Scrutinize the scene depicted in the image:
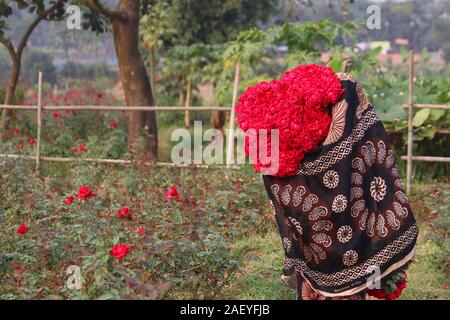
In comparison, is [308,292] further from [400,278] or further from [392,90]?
[392,90]

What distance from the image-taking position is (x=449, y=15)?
31328 millimetres

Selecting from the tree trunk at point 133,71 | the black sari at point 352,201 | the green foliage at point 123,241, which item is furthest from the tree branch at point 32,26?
the black sari at point 352,201

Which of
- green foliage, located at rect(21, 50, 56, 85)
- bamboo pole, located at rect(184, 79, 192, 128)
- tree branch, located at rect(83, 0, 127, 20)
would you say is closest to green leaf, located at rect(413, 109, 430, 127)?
tree branch, located at rect(83, 0, 127, 20)

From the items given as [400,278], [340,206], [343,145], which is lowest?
[400,278]

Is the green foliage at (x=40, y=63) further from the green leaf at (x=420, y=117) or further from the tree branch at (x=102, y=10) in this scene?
the green leaf at (x=420, y=117)

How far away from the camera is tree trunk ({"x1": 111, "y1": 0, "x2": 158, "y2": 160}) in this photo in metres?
8.82

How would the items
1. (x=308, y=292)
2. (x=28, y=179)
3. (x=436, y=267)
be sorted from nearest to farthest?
(x=308, y=292)
(x=436, y=267)
(x=28, y=179)

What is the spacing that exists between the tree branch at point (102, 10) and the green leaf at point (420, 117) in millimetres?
3077

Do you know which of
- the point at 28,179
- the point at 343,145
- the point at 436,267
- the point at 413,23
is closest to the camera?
the point at 343,145

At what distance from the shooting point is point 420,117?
790 centimetres

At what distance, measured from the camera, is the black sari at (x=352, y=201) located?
3338 mm

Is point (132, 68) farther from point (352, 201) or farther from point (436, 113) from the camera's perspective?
point (352, 201)
